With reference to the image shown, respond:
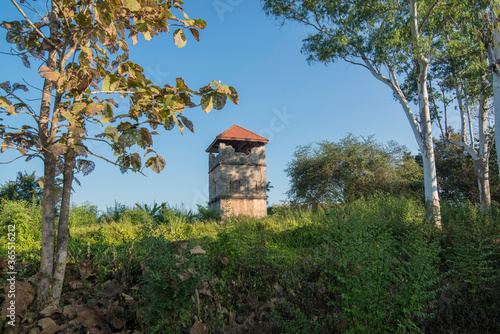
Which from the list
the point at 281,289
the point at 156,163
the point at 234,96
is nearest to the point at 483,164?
the point at 281,289

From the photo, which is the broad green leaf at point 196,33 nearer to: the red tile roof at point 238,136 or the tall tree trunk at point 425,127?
the tall tree trunk at point 425,127

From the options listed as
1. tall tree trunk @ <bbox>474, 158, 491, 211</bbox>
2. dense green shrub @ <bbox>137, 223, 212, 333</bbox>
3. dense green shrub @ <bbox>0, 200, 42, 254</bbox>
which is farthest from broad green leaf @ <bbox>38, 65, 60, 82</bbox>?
tall tree trunk @ <bbox>474, 158, 491, 211</bbox>

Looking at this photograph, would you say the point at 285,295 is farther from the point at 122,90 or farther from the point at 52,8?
the point at 52,8

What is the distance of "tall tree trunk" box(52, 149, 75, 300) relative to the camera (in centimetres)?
337

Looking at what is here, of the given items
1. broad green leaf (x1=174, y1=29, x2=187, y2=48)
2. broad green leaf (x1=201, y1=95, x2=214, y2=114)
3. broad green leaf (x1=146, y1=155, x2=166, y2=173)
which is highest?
broad green leaf (x1=174, y1=29, x2=187, y2=48)

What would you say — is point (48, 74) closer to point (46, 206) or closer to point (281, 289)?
point (46, 206)

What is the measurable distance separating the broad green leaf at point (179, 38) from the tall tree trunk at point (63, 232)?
1.61m

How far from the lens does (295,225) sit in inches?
364

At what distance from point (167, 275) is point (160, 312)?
1.00ft

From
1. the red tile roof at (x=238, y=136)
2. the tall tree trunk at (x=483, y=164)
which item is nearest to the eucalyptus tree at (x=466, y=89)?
the tall tree trunk at (x=483, y=164)

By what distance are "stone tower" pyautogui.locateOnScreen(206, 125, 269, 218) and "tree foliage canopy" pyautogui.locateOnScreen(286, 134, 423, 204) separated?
3.58 metres

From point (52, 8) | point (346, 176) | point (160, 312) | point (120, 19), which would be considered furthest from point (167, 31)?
point (346, 176)

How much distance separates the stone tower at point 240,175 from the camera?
1983 cm

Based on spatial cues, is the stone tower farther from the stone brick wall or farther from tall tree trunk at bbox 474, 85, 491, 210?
tall tree trunk at bbox 474, 85, 491, 210
